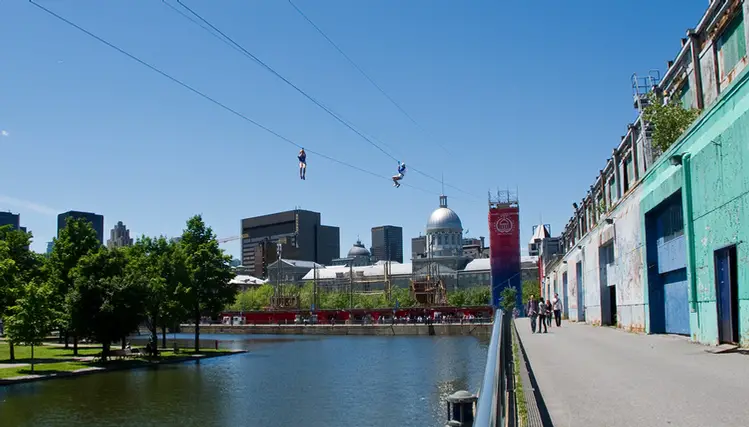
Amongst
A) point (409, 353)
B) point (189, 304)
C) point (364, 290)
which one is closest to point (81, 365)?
point (189, 304)

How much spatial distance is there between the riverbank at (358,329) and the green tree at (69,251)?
175 feet

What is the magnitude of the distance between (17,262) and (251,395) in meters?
27.7

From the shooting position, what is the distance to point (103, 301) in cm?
4356

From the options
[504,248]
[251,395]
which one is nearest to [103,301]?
[251,395]

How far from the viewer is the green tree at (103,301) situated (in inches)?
1704

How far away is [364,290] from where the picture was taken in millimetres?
178375

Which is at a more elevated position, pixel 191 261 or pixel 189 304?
pixel 191 261

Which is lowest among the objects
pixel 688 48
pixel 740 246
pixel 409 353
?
pixel 409 353

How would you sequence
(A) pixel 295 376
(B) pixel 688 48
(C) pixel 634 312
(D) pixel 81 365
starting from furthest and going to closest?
(D) pixel 81 365 < (A) pixel 295 376 < (C) pixel 634 312 < (B) pixel 688 48

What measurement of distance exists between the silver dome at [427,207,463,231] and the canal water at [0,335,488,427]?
434 ft

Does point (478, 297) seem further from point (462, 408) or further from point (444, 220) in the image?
point (462, 408)

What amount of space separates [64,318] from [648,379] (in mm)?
40371

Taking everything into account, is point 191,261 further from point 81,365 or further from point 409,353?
point 409,353

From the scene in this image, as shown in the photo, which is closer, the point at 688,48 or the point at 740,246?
the point at 740,246
